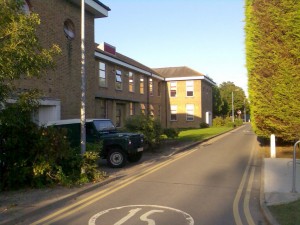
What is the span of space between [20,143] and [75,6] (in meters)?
12.0

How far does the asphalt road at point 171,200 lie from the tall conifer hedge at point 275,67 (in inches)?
183

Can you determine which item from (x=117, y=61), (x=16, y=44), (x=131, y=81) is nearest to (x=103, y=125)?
(x=16, y=44)

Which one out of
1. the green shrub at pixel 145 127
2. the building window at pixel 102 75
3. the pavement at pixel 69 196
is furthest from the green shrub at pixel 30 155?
the building window at pixel 102 75

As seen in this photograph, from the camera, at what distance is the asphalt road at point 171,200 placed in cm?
667

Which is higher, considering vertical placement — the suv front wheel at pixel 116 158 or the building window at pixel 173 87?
the building window at pixel 173 87

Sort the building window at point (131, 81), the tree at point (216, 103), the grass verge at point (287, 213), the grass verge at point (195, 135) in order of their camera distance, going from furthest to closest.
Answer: the tree at point (216, 103)
the building window at point (131, 81)
the grass verge at point (195, 135)
the grass verge at point (287, 213)

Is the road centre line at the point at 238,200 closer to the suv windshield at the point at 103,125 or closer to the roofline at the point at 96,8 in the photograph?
the suv windshield at the point at 103,125

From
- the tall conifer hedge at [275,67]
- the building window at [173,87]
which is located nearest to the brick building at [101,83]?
the building window at [173,87]

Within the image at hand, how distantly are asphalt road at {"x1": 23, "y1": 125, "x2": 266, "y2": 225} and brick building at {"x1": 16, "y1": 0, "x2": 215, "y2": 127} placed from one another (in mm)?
3171

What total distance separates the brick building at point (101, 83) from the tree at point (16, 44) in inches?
92.6

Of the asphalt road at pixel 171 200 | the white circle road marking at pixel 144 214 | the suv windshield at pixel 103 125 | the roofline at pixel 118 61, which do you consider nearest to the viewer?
the white circle road marking at pixel 144 214

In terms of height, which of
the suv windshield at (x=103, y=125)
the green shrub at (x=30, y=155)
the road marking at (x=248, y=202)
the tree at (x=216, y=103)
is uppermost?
the tree at (x=216, y=103)

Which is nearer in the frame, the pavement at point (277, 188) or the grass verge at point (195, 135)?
the pavement at point (277, 188)

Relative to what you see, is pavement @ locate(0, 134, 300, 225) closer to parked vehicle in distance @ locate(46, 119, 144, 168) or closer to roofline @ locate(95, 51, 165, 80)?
parked vehicle in distance @ locate(46, 119, 144, 168)
